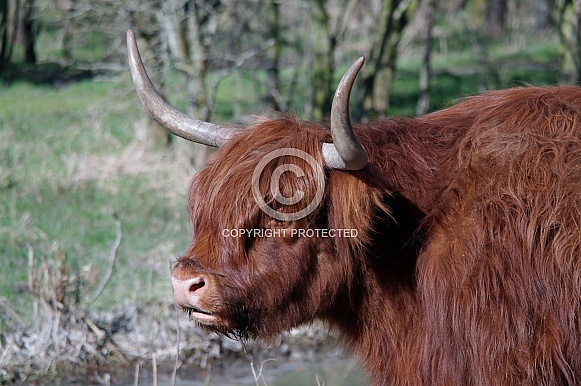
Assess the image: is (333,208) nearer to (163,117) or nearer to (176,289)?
(176,289)

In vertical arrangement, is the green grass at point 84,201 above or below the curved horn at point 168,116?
below

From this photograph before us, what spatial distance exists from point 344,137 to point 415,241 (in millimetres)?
599

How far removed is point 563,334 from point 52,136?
10238 millimetres

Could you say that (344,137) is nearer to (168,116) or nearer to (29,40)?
(168,116)

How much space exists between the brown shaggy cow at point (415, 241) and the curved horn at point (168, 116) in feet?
0.93

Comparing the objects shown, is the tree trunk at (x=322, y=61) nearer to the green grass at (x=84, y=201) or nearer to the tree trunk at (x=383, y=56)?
the tree trunk at (x=383, y=56)

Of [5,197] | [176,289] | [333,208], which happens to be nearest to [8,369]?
[176,289]

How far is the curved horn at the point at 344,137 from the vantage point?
2859mm

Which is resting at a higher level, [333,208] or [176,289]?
[333,208]

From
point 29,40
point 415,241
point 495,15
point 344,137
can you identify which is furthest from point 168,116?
point 495,15

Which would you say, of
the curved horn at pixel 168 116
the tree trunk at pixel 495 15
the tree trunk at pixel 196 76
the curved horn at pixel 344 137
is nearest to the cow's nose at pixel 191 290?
the curved horn at pixel 344 137

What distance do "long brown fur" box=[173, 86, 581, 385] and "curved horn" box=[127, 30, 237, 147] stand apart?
0.32m

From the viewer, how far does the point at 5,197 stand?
9.32 m

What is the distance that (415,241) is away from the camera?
336cm
